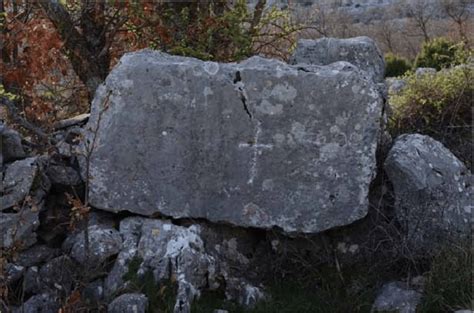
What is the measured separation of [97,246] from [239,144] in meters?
1.12

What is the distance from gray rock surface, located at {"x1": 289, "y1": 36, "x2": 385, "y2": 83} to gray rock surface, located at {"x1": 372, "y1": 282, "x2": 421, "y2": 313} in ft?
6.33

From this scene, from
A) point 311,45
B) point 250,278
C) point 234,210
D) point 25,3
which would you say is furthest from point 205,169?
point 25,3

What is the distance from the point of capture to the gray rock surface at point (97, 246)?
4.60 m

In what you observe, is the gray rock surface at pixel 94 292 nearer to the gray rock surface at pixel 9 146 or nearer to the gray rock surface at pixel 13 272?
the gray rock surface at pixel 13 272

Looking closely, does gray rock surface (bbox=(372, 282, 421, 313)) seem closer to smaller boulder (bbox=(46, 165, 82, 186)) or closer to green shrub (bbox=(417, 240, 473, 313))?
green shrub (bbox=(417, 240, 473, 313))

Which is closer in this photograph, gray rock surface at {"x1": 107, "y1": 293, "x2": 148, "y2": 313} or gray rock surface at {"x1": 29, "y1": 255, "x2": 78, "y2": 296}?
gray rock surface at {"x1": 107, "y1": 293, "x2": 148, "y2": 313}

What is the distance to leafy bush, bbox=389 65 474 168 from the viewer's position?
222 inches

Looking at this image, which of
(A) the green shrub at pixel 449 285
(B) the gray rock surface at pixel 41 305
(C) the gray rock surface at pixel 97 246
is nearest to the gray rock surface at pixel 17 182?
(C) the gray rock surface at pixel 97 246

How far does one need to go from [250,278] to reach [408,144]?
139 centimetres

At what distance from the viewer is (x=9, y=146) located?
5039 mm

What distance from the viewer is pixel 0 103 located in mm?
5609

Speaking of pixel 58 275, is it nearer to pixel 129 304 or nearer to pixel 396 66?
pixel 129 304

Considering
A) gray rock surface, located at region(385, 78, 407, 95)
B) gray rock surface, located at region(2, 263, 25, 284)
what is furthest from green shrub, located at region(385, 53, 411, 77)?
gray rock surface, located at region(2, 263, 25, 284)

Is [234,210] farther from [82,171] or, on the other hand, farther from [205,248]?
[82,171]
